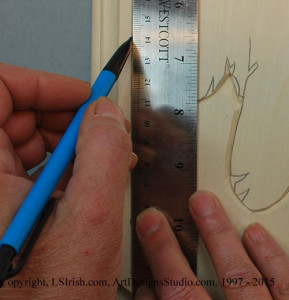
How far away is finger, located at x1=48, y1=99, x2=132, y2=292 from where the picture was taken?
35 cm

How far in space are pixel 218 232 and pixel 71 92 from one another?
347mm

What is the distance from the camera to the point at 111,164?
38 cm

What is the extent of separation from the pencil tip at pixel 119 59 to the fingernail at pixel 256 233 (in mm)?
363

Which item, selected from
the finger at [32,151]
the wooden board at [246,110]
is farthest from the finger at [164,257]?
the finger at [32,151]

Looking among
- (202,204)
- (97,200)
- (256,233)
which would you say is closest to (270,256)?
(256,233)

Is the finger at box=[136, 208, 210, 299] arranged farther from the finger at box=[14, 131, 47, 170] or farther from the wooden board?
the finger at box=[14, 131, 47, 170]

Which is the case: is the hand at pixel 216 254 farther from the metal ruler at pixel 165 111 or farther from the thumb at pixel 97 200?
the thumb at pixel 97 200

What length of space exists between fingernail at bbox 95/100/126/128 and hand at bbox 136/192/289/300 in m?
0.21

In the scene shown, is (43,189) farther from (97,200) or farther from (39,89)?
(39,89)

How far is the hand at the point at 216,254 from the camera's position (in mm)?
540

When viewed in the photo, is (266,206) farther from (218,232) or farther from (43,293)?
(43,293)

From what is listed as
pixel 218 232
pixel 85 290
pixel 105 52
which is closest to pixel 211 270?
pixel 218 232

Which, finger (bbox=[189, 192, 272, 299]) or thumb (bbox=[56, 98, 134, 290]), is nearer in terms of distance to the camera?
thumb (bbox=[56, 98, 134, 290])

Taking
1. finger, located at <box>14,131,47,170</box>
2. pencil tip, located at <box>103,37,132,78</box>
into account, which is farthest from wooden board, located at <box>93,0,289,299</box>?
finger, located at <box>14,131,47,170</box>
